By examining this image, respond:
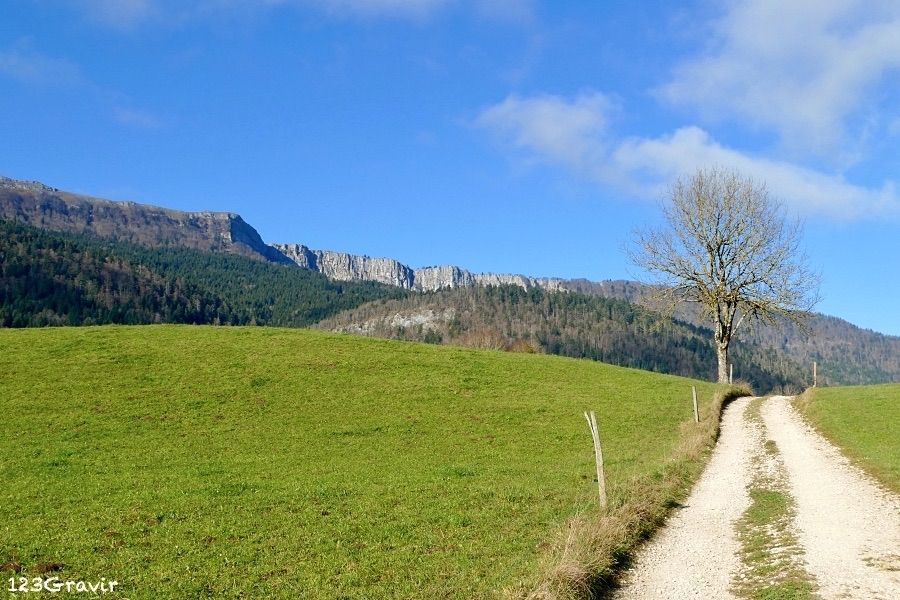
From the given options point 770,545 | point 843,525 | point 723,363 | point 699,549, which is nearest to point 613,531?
point 699,549

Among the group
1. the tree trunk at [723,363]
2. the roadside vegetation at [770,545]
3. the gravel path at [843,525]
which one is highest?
the tree trunk at [723,363]

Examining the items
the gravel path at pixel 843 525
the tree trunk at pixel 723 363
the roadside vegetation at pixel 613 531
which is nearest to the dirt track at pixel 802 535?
the gravel path at pixel 843 525

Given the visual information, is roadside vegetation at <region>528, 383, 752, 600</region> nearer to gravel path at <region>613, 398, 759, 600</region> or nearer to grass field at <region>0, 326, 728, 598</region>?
gravel path at <region>613, 398, 759, 600</region>

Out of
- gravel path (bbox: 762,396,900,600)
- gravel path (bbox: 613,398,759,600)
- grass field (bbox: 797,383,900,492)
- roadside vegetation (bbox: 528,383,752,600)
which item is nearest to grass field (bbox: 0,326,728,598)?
roadside vegetation (bbox: 528,383,752,600)

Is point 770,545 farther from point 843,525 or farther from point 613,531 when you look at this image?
point 613,531

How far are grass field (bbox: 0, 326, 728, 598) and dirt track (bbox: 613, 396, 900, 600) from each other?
245 centimetres

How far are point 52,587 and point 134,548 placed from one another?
9.05 feet

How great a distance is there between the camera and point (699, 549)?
16.5 m

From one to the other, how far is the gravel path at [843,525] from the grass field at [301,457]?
5460 mm

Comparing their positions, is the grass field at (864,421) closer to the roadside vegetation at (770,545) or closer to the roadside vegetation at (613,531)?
the roadside vegetation at (770,545)

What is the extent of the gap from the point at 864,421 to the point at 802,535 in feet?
85.3

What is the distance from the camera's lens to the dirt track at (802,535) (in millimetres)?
13477

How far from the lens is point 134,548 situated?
16.5 meters

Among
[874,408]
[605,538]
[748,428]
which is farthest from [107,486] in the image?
[874,408]
